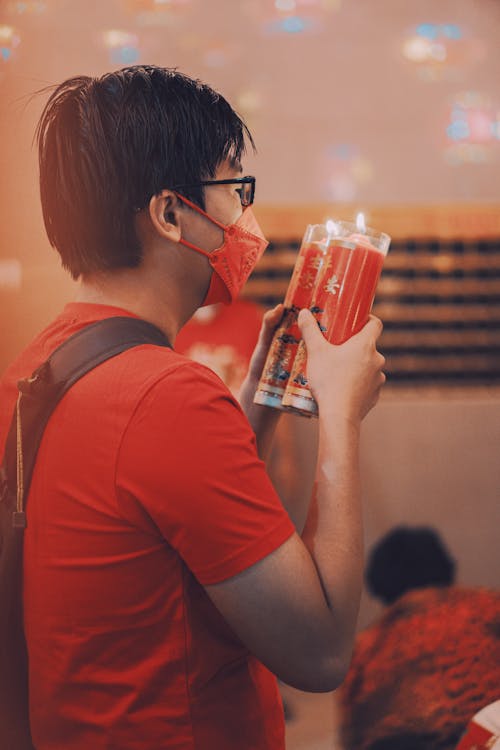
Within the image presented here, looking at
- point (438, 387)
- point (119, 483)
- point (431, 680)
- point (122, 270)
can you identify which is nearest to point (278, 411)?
point (122, 270)

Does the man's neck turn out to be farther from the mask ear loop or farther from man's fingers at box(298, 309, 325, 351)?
man's fingers at box(298, 309, 325, 351)

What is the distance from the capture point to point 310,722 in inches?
114

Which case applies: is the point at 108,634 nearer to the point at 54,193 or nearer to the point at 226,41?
the point at 54,193

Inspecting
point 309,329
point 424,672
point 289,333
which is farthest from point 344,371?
point 424,672

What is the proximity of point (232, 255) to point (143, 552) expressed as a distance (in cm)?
49

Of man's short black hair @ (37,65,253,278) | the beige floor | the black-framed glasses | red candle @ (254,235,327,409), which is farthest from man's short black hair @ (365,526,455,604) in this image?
man's short black hair @ (37,65,253,278)

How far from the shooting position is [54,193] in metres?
1.00

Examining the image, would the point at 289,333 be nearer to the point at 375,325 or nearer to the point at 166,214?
the point at 375,325

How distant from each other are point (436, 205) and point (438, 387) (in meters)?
0.85

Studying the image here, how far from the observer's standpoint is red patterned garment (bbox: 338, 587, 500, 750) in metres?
1.83

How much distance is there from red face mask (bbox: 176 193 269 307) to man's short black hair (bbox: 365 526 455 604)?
2352mm

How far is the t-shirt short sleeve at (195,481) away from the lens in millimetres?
773

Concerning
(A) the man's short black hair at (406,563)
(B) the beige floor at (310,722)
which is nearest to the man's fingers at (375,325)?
(B) the beige floor at (310,722)

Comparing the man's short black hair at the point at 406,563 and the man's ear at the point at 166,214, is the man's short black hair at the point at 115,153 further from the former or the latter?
the man's short black hair at the point at 406,563
